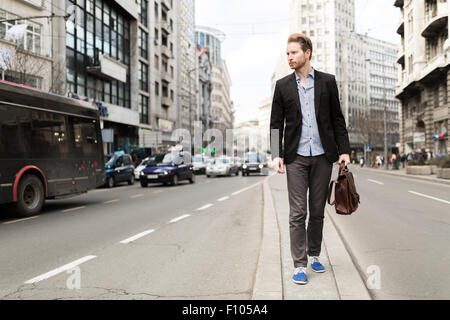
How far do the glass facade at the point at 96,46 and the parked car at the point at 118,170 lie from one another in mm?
8080

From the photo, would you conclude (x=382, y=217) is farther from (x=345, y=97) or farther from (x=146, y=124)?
(x=345, y=97)

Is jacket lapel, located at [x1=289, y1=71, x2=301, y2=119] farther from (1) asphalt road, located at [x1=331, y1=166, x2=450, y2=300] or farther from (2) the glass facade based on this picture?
(2) the glass facade

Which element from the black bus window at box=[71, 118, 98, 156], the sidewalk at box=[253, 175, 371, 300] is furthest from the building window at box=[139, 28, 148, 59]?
the sidewalk at box=[253, 175, 371, 300]

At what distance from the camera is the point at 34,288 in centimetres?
406

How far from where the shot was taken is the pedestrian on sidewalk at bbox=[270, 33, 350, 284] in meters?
3.87

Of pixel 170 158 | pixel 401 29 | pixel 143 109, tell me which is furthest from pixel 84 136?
pixel 401 29

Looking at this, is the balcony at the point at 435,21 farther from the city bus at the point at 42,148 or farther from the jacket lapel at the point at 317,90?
the jacket lapel at the point at 317,90

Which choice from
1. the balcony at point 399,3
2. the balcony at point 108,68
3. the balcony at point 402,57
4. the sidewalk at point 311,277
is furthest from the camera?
the balcony at point 402,57

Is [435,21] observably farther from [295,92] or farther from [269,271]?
[269,271]

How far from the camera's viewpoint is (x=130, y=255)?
5484 mm

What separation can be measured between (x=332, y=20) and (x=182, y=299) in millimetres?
104566

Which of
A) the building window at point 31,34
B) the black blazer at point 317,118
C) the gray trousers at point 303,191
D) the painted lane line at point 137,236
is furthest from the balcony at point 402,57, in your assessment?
the gray trousers at point 303,191

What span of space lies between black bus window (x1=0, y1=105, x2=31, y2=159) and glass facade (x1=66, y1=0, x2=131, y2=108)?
66.4 feet

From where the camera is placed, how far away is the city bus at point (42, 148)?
9508 mm
